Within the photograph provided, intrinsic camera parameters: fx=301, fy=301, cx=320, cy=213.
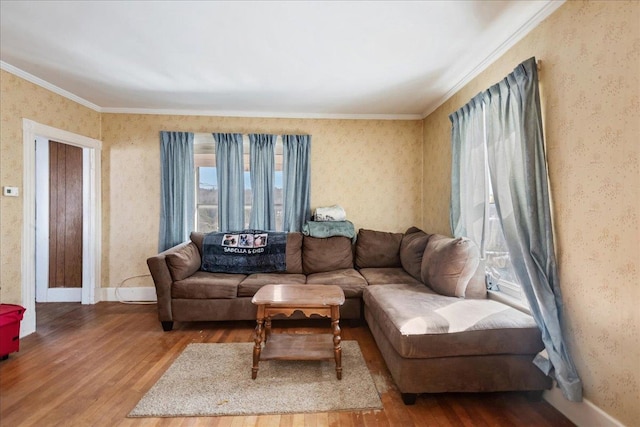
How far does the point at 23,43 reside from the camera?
2344 millimetres

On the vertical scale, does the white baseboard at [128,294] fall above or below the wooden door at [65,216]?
below

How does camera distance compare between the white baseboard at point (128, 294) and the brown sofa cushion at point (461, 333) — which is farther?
the white baseboard at point (128, 294)

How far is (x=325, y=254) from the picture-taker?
3.60m

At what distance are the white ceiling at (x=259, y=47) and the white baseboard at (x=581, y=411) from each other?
90.6 inches

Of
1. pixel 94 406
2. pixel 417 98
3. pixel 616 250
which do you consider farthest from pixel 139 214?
pixel 616 250

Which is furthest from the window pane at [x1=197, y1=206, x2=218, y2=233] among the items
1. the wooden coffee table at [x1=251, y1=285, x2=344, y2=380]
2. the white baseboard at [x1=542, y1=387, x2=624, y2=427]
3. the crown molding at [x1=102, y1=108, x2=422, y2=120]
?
the white baseboard at [x1=542, y1=387, x2=624, y2=427]

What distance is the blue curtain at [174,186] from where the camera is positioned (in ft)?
12.5

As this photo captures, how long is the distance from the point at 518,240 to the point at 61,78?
426 cm

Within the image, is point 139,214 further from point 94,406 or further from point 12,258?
point 94,406

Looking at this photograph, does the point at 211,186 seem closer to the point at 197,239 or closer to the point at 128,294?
the point at 197,239

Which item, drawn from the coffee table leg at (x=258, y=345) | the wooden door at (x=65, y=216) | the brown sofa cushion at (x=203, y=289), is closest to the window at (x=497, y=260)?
the coffee table leg at (x=258, y=345)

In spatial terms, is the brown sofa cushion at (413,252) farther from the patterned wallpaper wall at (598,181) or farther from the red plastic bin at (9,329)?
the red plastic bin at (9,329)

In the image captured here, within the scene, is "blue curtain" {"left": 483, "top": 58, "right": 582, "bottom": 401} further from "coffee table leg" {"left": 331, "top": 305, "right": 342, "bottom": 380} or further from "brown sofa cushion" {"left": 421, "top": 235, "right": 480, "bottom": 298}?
"coffee table leg" {"left": 331, "top": 305, "right": 342, "bottom": 380}

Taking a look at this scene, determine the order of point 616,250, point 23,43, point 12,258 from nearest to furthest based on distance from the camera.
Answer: point 616,250 → point 23,43 → point 12,258
